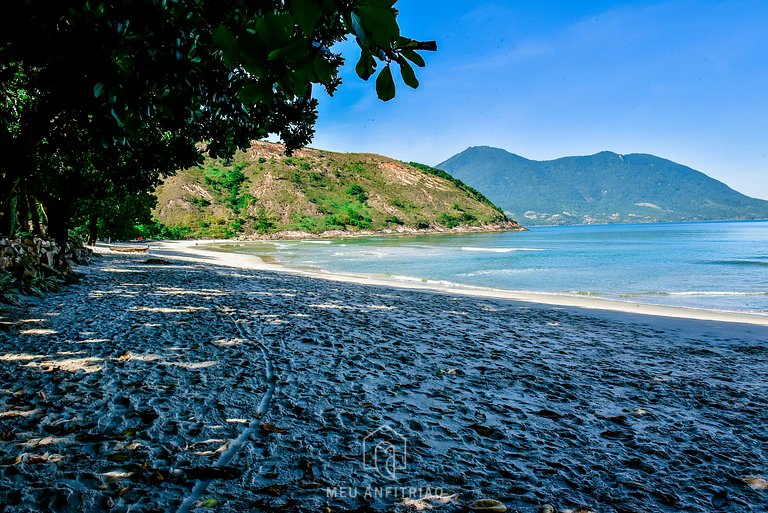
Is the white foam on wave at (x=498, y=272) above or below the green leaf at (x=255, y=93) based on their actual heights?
below

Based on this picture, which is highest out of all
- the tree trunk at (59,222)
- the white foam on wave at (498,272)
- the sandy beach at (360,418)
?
the tree trunk at (59,222)

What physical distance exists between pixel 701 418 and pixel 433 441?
3.27m

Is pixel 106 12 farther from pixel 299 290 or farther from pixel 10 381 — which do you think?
pixel 299 290

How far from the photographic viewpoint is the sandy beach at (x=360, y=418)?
2.89 meters

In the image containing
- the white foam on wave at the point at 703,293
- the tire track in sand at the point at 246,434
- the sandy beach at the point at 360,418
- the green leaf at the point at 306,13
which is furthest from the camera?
the white foam on wave at the point at 703,293

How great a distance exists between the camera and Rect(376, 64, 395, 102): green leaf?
1.23 metres

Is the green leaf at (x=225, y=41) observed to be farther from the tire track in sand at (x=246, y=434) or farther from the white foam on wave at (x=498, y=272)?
the white foam on wave at (x=498, y=272)

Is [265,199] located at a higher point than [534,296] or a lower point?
higher

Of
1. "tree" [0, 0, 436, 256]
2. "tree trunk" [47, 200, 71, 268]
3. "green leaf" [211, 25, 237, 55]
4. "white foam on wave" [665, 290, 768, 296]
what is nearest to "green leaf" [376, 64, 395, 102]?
"tree" [0, 0, 436, 256]

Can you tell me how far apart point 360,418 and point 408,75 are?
3669mm

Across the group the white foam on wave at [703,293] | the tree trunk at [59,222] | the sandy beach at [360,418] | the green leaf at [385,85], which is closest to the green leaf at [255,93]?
the green leaf at [385,85]

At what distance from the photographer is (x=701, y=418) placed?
449cm

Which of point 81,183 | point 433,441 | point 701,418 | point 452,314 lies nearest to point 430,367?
point 433,441

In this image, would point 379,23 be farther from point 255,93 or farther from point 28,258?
point 28,258
